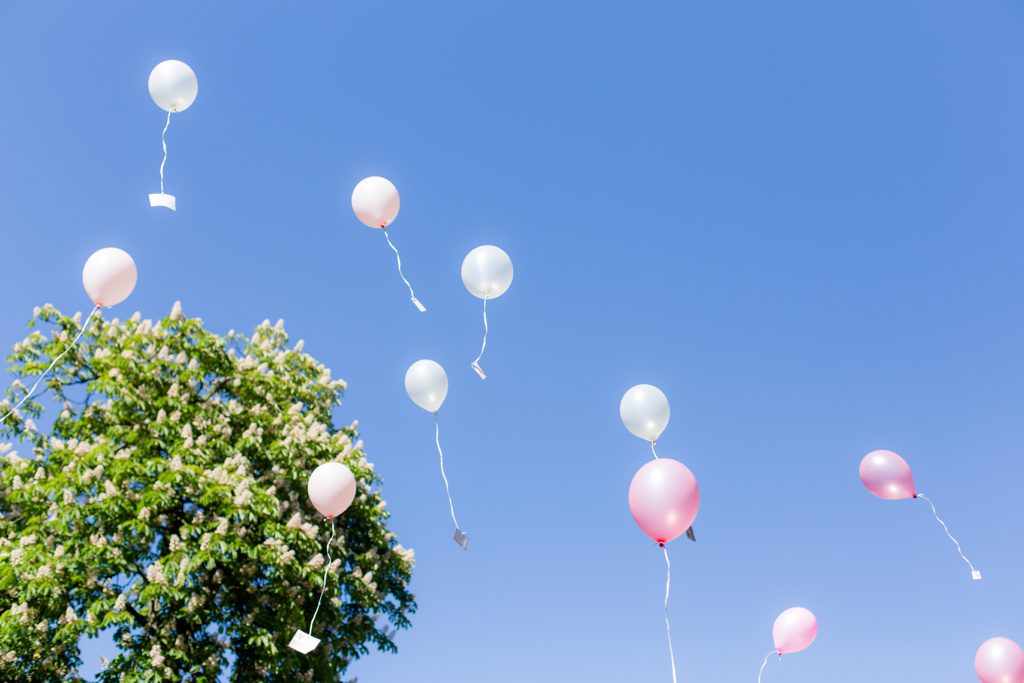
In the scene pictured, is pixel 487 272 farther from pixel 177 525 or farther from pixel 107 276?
pixel 177 525

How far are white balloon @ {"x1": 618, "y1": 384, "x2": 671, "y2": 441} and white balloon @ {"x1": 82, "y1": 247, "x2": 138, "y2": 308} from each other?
5.56 metres

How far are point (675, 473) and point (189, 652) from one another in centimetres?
647

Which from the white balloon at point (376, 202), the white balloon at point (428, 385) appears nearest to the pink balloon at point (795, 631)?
the white balloon at point (428, 385)

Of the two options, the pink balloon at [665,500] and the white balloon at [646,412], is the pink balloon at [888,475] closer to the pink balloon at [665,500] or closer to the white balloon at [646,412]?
the white balloon at [646,412]

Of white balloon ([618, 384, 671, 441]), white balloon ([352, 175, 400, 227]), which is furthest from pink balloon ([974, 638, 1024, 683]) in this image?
white balloon ([352, 175, 400, 227])

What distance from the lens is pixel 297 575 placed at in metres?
9.38

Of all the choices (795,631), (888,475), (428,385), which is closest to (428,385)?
(428,385)

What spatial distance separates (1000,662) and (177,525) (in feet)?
32.8

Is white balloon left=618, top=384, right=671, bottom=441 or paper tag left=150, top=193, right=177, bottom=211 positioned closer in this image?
paper tag left=150, top=193, right=177, bottom=211

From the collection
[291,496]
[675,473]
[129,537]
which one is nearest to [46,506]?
[129,537]

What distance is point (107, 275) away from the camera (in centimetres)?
807

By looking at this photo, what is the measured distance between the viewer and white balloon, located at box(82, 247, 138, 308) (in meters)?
8.07

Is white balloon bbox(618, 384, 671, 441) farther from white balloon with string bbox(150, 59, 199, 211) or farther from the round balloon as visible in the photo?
white balloon with string bbox(150, 59, 199, 211)

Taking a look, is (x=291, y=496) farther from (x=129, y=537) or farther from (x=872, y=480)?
(x=872, y=480)
